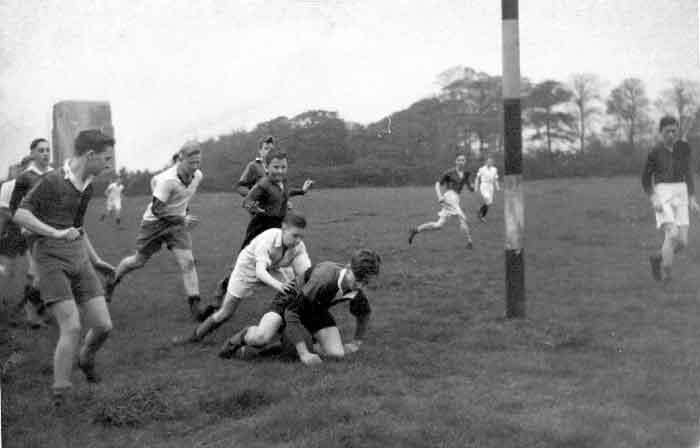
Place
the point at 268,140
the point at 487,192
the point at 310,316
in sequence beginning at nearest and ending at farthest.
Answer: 1. the point at 310,316
2. the point at 268,140
3. the point at 487,192

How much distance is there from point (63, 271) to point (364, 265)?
2.17 meters

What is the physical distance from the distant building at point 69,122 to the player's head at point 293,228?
1474mm

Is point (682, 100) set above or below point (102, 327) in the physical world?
above

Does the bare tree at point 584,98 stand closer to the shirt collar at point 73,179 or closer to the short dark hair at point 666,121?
the short dark hair at point 666,121

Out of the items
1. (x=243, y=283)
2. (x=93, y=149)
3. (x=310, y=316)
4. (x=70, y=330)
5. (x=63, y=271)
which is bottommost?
(x=310, y=316)

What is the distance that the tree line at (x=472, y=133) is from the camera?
7.02m

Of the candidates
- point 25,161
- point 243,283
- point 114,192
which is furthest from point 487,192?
point 25,161

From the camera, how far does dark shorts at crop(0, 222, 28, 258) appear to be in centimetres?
725

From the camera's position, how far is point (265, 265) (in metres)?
6.05

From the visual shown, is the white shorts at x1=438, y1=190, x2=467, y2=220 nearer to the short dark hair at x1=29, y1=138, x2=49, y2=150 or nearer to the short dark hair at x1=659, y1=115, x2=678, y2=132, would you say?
the short dark hair at x1=659, y1=115, x2=678, y2=132

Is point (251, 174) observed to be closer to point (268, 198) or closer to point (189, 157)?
point (268, 198)

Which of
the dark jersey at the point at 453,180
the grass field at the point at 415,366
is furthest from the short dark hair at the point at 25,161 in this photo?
the dark jersey at the point at 453,180

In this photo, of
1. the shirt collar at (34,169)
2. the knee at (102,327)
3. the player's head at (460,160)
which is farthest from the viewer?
the player's head at (460,160)

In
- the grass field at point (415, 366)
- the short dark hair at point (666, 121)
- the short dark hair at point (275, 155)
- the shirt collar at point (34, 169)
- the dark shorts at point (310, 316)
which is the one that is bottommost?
the grass field at point (415, 366)
